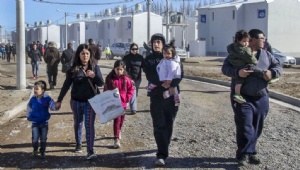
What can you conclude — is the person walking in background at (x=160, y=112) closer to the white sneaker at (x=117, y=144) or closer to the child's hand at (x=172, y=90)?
the child's hand at (x=172, y=90)

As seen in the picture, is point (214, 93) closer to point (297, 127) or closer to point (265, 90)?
point (297, 127)

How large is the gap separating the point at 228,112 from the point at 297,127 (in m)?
2.33

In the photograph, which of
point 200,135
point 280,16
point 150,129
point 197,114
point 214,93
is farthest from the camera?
point 280,16

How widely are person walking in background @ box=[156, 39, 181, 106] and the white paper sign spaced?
0.85 meters

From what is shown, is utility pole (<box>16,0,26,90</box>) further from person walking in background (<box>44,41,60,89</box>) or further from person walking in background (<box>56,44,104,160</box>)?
person walking in background (<box>56,44,104,160</box>)

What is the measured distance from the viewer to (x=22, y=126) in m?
9.76

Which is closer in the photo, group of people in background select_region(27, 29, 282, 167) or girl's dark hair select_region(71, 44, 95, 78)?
group of people in background select_region(27, 29, 282, 167)

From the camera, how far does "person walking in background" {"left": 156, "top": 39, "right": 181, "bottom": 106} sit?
6445 mm

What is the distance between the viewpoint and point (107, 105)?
22.6ft

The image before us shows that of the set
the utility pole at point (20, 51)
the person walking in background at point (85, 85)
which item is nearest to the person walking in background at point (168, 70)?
the person walking in background at point (85, 85)

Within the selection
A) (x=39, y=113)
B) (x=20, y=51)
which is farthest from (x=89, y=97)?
(x=20, y=51)

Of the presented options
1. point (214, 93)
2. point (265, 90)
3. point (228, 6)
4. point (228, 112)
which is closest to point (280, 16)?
point (228, 6)

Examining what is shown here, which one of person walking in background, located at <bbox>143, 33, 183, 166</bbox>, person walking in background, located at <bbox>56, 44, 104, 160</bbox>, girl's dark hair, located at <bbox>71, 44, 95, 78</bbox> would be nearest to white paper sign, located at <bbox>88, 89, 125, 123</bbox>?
person walking in background, located at <bbox>56, 44, 104, 160</bbox>

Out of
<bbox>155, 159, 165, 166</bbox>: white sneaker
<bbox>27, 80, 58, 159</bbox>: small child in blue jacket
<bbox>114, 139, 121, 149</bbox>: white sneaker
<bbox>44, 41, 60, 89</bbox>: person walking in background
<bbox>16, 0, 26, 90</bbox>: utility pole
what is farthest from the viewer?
<bbox>44, 41, 60, 89</bbox>: person walking in background
